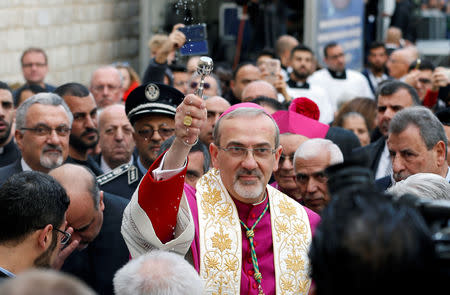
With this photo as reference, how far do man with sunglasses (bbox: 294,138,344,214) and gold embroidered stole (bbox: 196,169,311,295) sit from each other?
688mm

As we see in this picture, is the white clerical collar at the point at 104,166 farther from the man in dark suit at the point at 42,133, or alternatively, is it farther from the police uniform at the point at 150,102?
the man in dark suit at the point at 42,133

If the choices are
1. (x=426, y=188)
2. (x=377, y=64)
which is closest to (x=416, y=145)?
(x=426, y=188)

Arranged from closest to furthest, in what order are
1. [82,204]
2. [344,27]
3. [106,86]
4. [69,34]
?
[82,204], [106,86], [69,34], [344,27]

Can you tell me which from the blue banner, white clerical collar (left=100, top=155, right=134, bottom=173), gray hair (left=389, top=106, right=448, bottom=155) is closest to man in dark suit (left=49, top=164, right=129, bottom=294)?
gray hair (left=389, top=106, right=448, bottom=155)

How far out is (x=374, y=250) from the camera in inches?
63.9

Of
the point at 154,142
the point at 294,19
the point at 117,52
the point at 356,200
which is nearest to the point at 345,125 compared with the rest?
the point at 154,142

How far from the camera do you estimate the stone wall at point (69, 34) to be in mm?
10320

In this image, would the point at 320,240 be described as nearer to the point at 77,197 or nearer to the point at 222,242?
the point at 222,242

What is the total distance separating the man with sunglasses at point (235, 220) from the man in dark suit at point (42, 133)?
1666mm

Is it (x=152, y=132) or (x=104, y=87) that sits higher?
(x=104, y=87)

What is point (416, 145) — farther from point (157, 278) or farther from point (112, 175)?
point (157, 278)

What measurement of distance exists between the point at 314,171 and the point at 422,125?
0.73 metres

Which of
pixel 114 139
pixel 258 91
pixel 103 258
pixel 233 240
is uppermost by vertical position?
pixel 258 91

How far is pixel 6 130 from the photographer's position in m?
6.03
